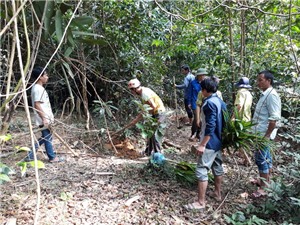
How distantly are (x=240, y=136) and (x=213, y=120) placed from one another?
0.48m

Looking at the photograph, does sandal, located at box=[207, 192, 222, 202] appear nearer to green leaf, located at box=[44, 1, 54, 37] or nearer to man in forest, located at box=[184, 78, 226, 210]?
man in forest, located at box=[184, 78, 226, 210]

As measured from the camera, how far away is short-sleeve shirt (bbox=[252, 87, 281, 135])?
12.7ft

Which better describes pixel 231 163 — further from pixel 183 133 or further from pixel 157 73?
pixel 157 73

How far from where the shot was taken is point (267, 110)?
3955mm

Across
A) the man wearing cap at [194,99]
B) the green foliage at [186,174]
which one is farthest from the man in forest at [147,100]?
the man wearing cap at [194,99]

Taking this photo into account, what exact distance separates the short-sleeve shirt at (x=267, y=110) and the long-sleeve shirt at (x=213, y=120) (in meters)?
0.52

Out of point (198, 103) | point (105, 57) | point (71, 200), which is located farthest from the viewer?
point (105, 57)

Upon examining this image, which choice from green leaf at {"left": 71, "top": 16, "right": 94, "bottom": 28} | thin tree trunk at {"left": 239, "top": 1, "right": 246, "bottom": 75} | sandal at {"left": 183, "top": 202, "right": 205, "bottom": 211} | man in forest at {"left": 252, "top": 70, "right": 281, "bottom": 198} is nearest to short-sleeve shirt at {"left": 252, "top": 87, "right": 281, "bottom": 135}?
man in forest at {"left": 252, "top": 70, "right": 281, "bottom": 198}

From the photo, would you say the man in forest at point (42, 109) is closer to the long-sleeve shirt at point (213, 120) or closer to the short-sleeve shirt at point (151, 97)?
the short-sleeve shirt at point (151, 97)

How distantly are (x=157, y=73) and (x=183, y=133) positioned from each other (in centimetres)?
173

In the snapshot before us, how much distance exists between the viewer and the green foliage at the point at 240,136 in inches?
146

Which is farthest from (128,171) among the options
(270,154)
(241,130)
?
(270,154)

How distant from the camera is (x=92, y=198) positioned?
3555mm

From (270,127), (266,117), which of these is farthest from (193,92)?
(270,127)
